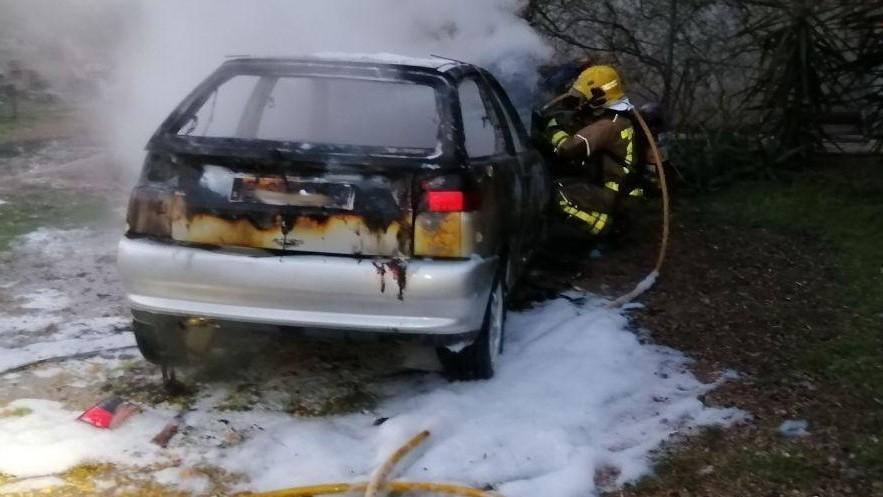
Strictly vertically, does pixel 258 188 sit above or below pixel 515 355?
above

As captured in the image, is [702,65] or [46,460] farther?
[702,65]

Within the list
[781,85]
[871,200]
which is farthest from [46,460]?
[781,85]

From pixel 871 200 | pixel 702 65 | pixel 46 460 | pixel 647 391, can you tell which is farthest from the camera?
pixel 702 65

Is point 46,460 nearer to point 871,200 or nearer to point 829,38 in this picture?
point 871,200

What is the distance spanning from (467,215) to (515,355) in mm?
1221

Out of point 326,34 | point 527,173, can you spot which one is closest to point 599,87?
point 527,173

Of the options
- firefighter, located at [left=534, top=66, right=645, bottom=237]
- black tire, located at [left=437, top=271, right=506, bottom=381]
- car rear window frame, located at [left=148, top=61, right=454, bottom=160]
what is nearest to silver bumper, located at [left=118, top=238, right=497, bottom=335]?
black tire, located at [left=437, top=271, right=506, bottom=381]

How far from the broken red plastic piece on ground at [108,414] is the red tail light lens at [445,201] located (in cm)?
155

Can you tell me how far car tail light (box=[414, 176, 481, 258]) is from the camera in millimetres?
3951

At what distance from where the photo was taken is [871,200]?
325 inches

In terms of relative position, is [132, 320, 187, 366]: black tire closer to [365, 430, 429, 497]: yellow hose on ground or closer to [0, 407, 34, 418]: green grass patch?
[0, 407, 34, 418]: green grass patch

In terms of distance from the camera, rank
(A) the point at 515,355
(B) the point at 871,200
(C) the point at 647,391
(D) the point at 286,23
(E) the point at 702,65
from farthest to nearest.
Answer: (E) the point at 702,65 → (D) the point at 286,23 → (B) the point at 871,200 → (A) the point at 515,355 → (C) the point at 647,391

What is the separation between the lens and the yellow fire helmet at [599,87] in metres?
6.79

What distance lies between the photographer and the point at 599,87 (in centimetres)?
679
